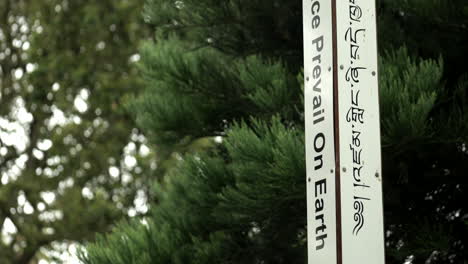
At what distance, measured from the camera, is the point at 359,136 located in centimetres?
274

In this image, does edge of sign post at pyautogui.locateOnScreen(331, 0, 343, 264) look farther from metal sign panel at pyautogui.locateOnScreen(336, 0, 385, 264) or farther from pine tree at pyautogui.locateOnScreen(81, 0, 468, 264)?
pine tree at pyautogui.locateOnScreen(81, 0, 468, 264)

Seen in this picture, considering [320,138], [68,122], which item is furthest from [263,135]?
[68,122]

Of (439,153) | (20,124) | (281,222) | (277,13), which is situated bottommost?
(281,222)

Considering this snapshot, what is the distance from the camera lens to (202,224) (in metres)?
5.18

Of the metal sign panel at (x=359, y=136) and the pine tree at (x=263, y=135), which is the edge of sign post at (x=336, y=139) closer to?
the metal sign panel at (x=359, y=136)

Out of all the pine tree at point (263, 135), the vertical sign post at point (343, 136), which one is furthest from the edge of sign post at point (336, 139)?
the pine tree at point (263, 135)

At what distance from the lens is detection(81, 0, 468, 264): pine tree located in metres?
4.35

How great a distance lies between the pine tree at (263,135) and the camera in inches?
171

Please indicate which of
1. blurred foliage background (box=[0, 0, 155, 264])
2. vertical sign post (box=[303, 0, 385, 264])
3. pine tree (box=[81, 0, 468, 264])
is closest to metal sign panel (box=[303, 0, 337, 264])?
vertical sign post (box=[303, 0, 385, 264])

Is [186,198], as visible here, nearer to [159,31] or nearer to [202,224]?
[202,224]

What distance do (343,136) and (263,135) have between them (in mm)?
1746

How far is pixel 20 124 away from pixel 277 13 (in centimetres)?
745

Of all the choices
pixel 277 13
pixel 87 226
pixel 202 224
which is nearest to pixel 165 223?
pixel 202 224

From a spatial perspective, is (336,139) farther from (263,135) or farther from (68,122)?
(68,122)
